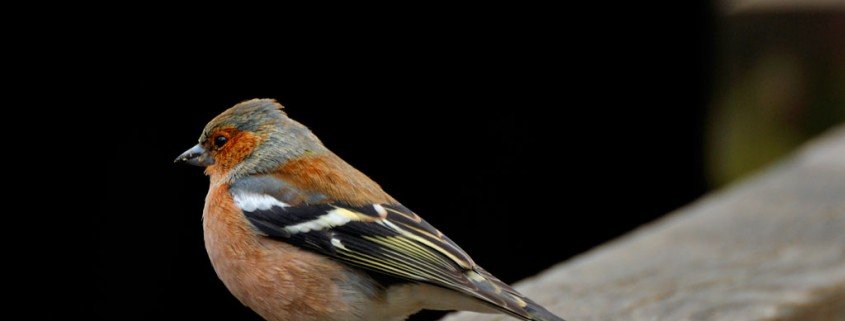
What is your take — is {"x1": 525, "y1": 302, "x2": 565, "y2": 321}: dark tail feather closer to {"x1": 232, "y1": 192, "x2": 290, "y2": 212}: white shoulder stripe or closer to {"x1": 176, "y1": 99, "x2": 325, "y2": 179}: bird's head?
{"x1": 232, "y1": 192, "x2": 290, "y2": 212}: white shoulder stripe

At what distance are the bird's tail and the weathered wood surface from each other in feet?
1.30

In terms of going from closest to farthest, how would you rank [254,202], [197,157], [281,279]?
1. [281,279]
2. [254,202]
3. [197,157]

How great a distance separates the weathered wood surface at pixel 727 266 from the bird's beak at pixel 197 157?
779 millimetres

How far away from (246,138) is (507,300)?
91 cm

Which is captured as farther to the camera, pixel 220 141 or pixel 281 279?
pixel 220 141

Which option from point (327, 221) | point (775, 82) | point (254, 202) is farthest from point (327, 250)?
point (775, 82)

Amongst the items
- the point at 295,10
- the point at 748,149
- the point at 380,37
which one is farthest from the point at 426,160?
the point at 748,149

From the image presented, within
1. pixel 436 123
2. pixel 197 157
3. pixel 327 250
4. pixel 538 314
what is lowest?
pixel 538 314

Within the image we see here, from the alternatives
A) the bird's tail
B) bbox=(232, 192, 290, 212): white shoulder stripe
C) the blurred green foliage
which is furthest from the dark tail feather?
the blurred green foliage

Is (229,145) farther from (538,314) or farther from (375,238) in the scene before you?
(538,314)

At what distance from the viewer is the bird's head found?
114 inches

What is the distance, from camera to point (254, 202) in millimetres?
2760

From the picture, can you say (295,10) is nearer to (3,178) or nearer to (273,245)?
(3,178)

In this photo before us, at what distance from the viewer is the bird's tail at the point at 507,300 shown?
7.72 ft
